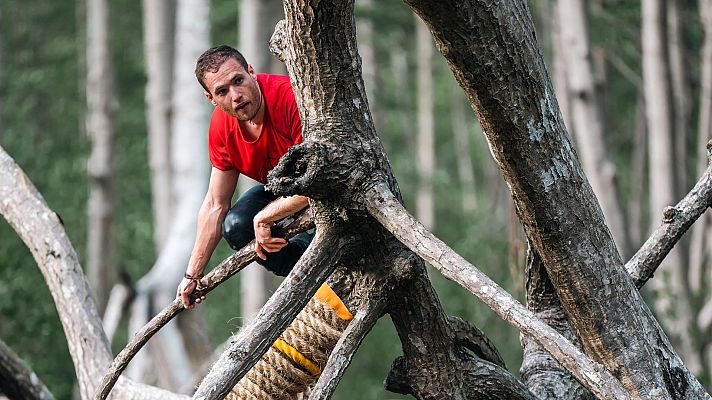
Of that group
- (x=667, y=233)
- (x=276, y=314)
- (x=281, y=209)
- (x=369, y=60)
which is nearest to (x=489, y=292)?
(x=276, y=314)

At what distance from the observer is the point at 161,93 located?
13.1 meters

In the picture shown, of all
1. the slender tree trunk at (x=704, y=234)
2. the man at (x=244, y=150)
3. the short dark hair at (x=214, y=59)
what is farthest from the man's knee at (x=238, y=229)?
the slender tree trunk at (x=704, y=234)

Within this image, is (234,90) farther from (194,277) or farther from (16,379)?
(16,379)

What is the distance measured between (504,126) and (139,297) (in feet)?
21.3

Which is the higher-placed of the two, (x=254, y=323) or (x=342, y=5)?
(x=342, y=5)

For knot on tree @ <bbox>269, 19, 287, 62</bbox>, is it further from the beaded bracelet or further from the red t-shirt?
the beaded bracelet

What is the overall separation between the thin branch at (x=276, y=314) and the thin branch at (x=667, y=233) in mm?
1405

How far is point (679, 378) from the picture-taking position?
3727mm

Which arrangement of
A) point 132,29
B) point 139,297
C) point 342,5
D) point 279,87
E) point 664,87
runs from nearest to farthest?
point 342,5 → point 279,87 → point 139,297 → point 664,87 → point 132,29

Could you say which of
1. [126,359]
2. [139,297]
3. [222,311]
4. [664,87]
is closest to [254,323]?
[126,359]

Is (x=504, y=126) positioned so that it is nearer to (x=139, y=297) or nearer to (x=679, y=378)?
(x=679, y=378)

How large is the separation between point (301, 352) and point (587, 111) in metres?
7.05

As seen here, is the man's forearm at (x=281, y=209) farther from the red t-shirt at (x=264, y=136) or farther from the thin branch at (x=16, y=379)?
the thin branch at (x=16, y=379)

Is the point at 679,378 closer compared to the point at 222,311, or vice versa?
the point at 679,378
